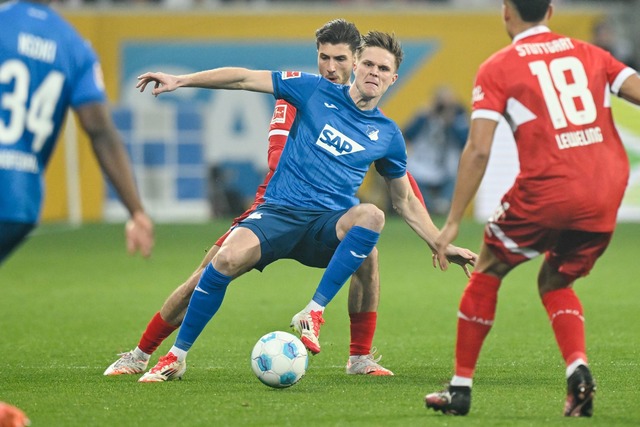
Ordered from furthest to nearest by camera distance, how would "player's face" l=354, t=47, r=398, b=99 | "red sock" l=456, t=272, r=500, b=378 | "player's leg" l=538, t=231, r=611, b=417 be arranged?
1. "player's face" l=354, t=47, r=398, b=99
2. "red sock" l=456, t=272, r=500, b=378
3. "player's leg" l=538, t=231, r=611, b=417

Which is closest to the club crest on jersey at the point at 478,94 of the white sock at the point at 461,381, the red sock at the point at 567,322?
the red sock at the point at 567,322

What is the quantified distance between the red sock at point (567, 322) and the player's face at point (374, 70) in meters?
1.89

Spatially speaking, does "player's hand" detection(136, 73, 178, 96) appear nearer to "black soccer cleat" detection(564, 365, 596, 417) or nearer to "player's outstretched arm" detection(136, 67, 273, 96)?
"player's outstretched arm" detection(136, 67, 273, 96)

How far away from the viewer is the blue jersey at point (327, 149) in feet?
23.4

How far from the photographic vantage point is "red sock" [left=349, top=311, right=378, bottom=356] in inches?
286

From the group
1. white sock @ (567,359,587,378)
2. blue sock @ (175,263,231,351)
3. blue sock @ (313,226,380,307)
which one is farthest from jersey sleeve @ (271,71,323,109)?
Answer: white sock @ (567,359,587,378)

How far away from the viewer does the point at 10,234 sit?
16.3ft

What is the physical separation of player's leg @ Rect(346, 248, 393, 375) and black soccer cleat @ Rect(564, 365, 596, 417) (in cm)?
185

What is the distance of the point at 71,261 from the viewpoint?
14.9m

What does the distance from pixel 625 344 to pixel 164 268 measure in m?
7.03

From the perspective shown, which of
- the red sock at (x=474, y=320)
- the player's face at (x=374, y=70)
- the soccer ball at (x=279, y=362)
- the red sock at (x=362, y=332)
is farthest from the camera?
the red sock at (x=362, y=332)

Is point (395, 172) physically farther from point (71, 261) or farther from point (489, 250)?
point (71, 261)

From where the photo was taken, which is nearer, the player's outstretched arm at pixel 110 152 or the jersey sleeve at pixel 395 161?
the player's outstretched arm at pixel 110 152

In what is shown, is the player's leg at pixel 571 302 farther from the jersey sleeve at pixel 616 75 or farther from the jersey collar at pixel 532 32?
the jersey collar at pixel 532 32
